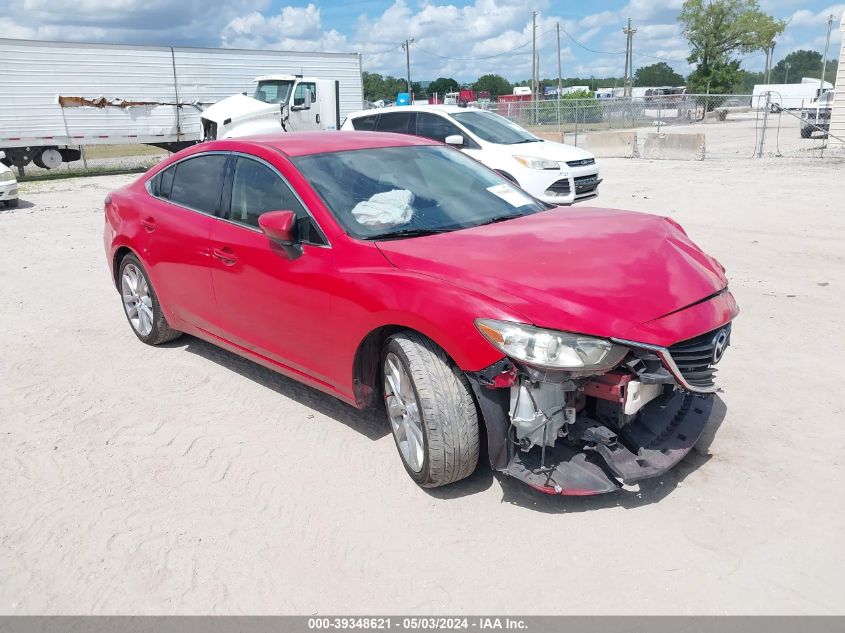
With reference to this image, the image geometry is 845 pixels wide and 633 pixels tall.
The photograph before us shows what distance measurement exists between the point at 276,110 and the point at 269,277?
16.9 meters

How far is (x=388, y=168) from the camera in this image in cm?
430

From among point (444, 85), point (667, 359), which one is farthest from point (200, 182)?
point (444, 85)

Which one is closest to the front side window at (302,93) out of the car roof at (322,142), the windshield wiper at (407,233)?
the car roof at (322,142)

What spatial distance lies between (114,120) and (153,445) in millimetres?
20456

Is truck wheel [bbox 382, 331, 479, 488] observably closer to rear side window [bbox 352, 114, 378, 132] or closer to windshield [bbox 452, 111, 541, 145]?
windshield [bbox 452, 111, 541, 145]

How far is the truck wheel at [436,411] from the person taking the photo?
320 cm

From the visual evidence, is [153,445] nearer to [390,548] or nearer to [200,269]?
[200,269]

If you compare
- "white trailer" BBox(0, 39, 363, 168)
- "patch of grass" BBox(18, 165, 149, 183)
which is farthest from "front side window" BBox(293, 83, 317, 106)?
"patch of grass" BBox(18, 165, 149, 183)

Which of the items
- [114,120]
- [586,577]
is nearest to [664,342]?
[586,577]

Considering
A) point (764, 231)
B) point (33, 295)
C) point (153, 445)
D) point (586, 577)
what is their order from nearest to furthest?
1. point (586, 577)
2. point (153, 445)
3. point (33, 295)
4. point (764, 231)

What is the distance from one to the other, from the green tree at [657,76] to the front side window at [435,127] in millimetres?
102244

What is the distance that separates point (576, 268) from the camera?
3.26 meters

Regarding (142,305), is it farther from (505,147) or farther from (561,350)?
(505,147)

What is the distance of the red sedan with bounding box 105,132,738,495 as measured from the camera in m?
3.03
